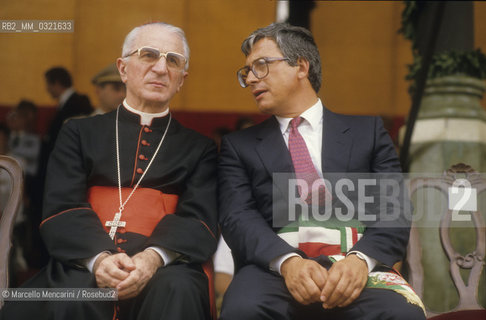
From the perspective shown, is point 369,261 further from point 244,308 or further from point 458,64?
point 458,64

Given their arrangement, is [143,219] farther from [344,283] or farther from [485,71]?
[485,71]

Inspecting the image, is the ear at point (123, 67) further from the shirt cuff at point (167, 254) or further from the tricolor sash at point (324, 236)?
the tricolor sash at point (324, 236)

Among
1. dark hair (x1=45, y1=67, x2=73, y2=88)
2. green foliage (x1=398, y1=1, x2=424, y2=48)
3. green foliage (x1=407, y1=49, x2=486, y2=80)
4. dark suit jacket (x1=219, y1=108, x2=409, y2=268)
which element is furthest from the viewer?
dark hair (x1=45, y1=67, x2=73, y2=88)

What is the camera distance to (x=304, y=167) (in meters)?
2.32

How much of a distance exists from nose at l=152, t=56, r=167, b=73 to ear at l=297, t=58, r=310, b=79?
1.82ft

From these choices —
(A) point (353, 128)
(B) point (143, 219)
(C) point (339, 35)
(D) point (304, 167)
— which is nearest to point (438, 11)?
(A) point (353, 128)

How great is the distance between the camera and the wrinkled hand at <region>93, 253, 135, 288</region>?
6.50 feet

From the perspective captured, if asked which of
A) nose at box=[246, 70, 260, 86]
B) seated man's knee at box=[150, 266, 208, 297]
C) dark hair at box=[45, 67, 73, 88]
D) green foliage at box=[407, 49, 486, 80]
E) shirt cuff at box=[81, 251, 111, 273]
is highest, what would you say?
dark hair at box=[45, 67, 73, 88]

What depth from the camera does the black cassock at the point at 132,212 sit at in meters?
2.01

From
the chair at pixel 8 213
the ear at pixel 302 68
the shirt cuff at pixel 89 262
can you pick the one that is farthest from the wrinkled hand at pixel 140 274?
the ear at pixel 302 68

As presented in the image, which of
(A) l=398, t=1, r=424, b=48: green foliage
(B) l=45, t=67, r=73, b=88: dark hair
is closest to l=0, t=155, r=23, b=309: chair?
(A) l=398, t=1, r=424, b=48: green foliage

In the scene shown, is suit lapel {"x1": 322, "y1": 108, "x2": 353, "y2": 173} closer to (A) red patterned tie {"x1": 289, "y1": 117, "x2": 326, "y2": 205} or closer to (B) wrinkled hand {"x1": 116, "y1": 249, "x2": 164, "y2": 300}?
(A) red patterned tie {"x1": 289, "y1": 117, "x2": 326, "y2": 205}

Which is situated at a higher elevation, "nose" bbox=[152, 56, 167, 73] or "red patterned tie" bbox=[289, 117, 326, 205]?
"nose" bbox=[152, 56, 167, 73]

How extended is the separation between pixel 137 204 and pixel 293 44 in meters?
0.91
